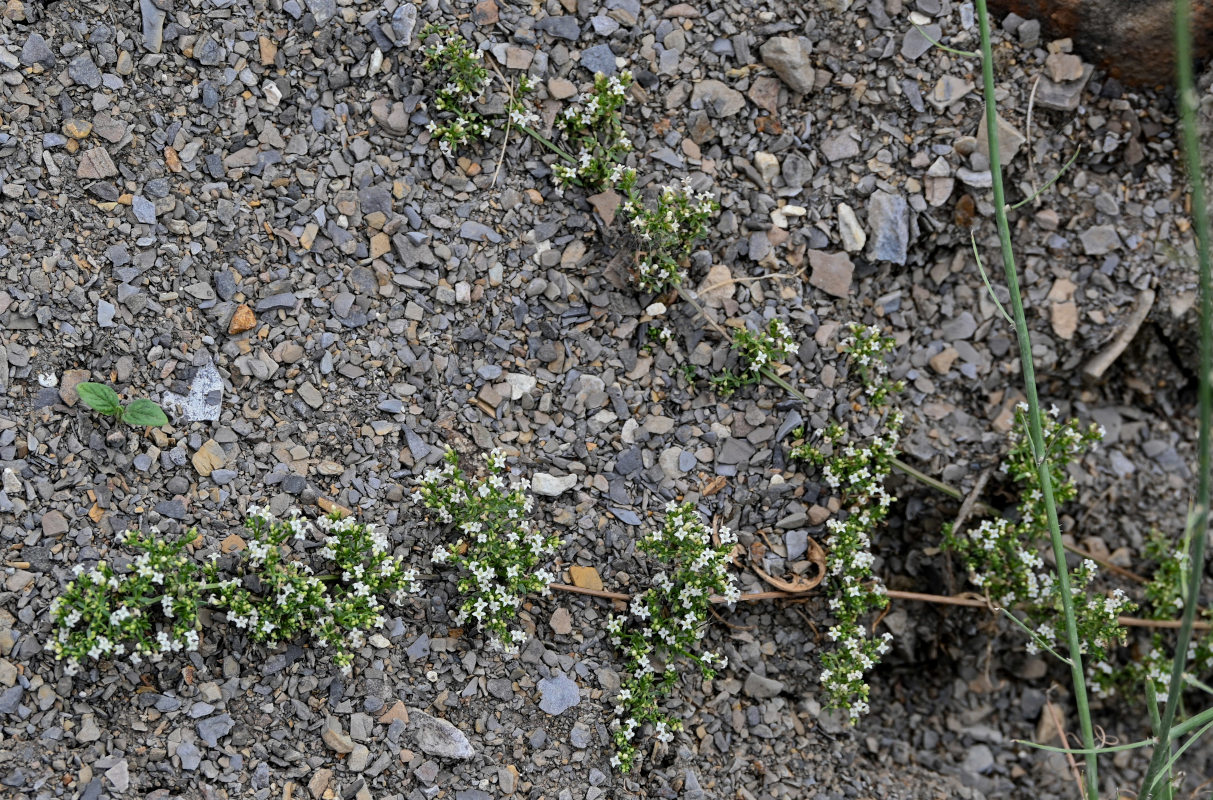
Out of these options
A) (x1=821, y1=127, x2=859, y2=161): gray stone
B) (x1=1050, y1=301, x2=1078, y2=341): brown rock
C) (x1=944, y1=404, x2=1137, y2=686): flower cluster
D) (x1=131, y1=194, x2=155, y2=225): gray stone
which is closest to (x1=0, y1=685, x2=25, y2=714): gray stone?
(x1=131, y1=194, x2=155, y2=225): gray stone

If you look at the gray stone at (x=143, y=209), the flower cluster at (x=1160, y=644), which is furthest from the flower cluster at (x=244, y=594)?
the flower cluster at (x=1160, y=644)

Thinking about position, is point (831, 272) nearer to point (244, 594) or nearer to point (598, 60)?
point (598, 60)

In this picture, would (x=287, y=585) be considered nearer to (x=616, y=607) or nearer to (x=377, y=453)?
(x=377, y=453)

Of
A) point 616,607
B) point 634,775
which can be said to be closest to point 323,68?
point 616,607

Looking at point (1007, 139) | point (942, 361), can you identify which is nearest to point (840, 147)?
point (1007, 139)

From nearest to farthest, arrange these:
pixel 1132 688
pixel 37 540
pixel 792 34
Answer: pixel 37 540 < pixel 792 34 < pixel 1132 688

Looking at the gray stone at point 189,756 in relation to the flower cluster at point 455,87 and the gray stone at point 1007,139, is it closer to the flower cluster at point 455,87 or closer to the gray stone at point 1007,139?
the flower cluster at point 455,87
